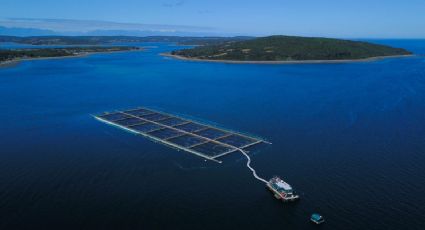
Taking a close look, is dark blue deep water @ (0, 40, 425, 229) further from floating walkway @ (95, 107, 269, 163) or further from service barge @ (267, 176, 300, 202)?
floating walkway @ (95, 107, 269, 163)

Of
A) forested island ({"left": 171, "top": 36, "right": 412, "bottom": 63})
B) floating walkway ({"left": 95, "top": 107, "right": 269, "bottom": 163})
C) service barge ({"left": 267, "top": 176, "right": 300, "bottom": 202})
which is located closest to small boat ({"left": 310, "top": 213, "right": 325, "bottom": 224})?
service barge ({"left": 267, "top": 176, "right": 300, "bottom": 202})

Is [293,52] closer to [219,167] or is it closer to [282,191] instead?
[219,167]

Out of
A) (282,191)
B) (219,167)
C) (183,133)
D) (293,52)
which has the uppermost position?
(293,52)

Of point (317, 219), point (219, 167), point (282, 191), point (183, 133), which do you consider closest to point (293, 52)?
point (183, 133)

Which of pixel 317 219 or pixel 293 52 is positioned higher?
pixel 293 52

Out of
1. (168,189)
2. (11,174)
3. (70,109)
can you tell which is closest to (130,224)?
(168,189)

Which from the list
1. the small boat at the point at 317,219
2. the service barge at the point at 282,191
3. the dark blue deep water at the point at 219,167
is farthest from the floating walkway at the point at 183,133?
the small boat at the point at 317,219

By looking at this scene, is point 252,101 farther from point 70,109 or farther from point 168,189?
point 168,189
